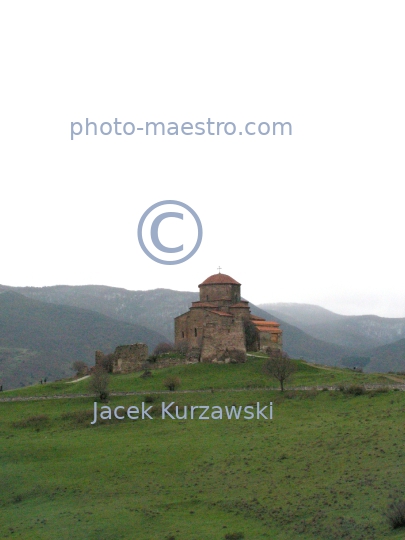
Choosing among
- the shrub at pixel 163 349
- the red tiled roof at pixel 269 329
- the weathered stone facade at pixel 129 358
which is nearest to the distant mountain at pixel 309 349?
the shrub at pixel 163 349

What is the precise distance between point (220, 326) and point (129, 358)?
796 cm

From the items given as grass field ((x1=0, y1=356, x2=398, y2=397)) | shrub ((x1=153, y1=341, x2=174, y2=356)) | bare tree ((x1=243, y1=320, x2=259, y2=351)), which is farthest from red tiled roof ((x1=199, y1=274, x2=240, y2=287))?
grass field ((x1=0, y1=356, x2=398, y2=397))

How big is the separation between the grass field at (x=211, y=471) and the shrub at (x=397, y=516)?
0.31 metres

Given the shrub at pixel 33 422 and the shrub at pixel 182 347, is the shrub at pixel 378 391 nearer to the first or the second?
the shrub at pixel 33 422

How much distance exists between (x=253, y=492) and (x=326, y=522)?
4378 mm

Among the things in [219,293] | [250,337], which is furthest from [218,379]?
[219,293]

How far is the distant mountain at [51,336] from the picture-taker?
127250mm

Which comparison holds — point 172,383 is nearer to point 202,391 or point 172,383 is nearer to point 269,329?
point 202,391

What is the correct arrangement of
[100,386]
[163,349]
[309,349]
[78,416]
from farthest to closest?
1. [309,349]
2. [163,349]
3. [100,386]
4. [78,416]

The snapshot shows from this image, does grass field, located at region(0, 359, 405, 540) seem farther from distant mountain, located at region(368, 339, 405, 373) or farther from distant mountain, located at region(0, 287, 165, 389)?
distant mountain, located at region(368, 339, 405, 373)

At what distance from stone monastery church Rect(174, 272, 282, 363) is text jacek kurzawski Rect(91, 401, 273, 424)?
41.3 ft

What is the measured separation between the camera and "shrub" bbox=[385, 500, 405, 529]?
724 inches

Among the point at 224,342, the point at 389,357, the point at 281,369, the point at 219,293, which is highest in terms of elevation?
the point at 219,293

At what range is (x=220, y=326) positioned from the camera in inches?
2023
